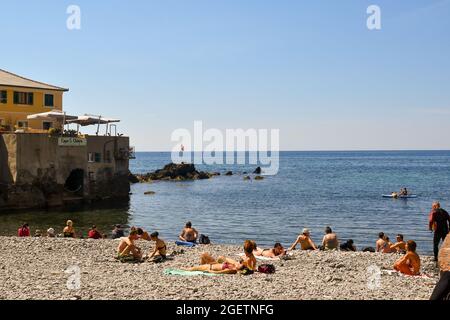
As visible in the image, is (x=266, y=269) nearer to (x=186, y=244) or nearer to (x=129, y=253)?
(x=129, y=253)

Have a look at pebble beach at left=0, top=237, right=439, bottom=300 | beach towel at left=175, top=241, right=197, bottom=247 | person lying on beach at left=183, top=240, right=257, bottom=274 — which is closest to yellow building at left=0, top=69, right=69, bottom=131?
beach towel at left=175, top=241, right=197, bottom=247

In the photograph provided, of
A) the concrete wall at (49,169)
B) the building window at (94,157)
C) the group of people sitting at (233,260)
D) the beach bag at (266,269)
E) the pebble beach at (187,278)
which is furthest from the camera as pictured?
the building window at (94,157)

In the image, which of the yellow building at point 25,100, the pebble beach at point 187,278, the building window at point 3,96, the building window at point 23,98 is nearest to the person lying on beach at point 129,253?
the pebble beach at point 187,278

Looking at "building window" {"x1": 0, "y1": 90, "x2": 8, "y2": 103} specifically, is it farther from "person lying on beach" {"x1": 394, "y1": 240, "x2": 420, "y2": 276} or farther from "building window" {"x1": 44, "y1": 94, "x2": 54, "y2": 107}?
"person lying on beach" {"x1": 394, "y1": 240, "x2": 420, "y2": 276}

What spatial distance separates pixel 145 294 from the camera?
11523 mm

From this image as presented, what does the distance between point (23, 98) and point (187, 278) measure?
37236 mm

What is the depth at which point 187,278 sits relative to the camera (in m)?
13.5

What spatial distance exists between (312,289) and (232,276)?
256cm

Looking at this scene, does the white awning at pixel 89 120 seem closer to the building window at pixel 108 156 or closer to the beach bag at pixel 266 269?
the building window at pixel 108 156

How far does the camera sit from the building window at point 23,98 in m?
45.2

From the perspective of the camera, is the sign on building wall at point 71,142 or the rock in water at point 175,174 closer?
the sign on building wall at point 71,142
